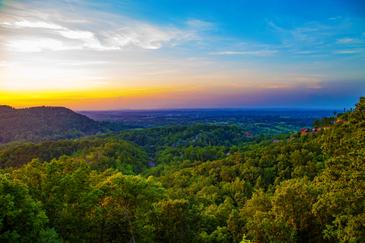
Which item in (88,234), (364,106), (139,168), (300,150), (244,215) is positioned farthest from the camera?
(139,168)

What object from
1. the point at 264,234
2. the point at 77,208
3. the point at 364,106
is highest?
the point at 364,106

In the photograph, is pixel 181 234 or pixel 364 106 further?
pixel 181 234

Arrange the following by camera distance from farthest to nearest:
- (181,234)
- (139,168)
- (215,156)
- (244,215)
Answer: (215,156) < (139,168) < (244,215) < (181,234)

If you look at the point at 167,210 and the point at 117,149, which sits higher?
the point at 167,210

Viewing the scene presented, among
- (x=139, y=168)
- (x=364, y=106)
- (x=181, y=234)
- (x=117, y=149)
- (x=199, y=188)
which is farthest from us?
(x=117, y=149)

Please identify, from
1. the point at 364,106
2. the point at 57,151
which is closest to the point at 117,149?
the point at 57,151

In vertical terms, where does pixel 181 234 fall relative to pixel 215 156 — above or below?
above

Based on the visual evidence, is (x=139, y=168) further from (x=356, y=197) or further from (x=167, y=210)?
(x=356, y=197)

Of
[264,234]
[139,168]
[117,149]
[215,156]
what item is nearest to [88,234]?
[264,234]

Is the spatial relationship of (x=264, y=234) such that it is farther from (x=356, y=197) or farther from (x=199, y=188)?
(x=199, y=188)
